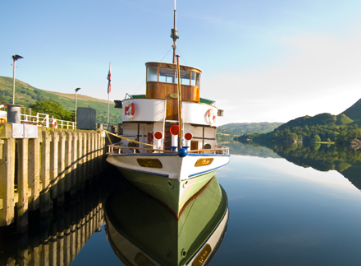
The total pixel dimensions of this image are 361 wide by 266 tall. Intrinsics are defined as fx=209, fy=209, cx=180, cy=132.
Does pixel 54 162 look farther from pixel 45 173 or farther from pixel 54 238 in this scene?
pixel 54 238

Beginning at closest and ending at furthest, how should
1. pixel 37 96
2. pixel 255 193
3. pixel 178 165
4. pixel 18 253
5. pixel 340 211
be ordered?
pixel 18 253
pixel 178 165
pixel 340 211
pixel 255 193
pixel 37 96

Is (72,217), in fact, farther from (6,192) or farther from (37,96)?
(37,96)

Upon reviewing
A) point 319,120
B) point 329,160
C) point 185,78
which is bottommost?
point 329,160

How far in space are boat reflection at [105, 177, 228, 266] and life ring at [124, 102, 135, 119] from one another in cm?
454

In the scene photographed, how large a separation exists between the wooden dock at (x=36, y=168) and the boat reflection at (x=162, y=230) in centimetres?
263

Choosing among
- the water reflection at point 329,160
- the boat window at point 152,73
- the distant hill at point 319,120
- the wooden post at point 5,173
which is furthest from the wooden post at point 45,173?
the distant hill at point 319,120

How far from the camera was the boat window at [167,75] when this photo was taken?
13.2 m

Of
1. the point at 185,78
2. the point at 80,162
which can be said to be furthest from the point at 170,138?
the point at 80,162

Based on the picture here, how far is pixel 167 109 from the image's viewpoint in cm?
1266

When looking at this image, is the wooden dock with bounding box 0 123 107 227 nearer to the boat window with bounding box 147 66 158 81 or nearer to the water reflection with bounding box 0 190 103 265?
the water reflection with bounding box 0 190 103 265

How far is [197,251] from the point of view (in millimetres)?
6887

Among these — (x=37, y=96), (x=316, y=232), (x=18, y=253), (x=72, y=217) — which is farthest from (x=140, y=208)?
(x=37, y=96)

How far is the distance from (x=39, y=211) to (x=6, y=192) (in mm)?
2205

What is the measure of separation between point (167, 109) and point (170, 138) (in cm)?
177
